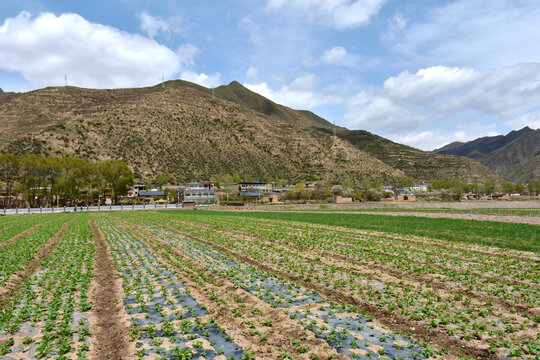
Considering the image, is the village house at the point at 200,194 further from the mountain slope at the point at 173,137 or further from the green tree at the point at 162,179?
the green tree at the point at 162,179

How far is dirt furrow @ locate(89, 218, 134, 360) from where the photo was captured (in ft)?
25.3

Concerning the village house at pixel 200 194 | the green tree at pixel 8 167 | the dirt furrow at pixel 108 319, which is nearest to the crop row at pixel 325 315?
the dirt furrow at pixel 108 319

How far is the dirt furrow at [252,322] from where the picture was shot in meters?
7.67

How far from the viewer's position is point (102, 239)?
27781 mm

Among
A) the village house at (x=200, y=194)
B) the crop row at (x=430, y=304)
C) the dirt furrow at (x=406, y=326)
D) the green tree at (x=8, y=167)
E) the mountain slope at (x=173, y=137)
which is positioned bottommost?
the dirt furrow at (x=406, y=326)

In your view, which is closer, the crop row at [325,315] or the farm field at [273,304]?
the crop row at [325,315]

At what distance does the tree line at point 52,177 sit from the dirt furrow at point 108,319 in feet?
292

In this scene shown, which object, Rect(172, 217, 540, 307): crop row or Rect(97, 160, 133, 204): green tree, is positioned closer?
Rect(172, 217, 540, 307): crop row

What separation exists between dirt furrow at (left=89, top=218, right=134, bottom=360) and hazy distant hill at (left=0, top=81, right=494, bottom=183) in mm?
108838

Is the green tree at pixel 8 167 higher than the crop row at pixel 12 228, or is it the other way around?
the green tree at pixel 8 167

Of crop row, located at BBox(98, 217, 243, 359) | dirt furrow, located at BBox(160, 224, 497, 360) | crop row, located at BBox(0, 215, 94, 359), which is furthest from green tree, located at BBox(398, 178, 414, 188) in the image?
crop row, located at BBox(0, 215, 94, 359)

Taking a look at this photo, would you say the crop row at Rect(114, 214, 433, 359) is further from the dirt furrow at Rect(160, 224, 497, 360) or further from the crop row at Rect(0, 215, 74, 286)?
the crop row at Rect(0, 215, 74, 286)

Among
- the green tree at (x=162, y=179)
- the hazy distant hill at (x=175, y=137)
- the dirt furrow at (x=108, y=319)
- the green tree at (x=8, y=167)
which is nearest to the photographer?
the dirt furrow at (x=108, y=319)

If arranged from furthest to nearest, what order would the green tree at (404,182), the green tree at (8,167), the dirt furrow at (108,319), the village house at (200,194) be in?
1. the green tree at (404,182)
2. the village house at (200,194)
3. the green tree at (8,167)
4. the dirt furrow at (108,319)
